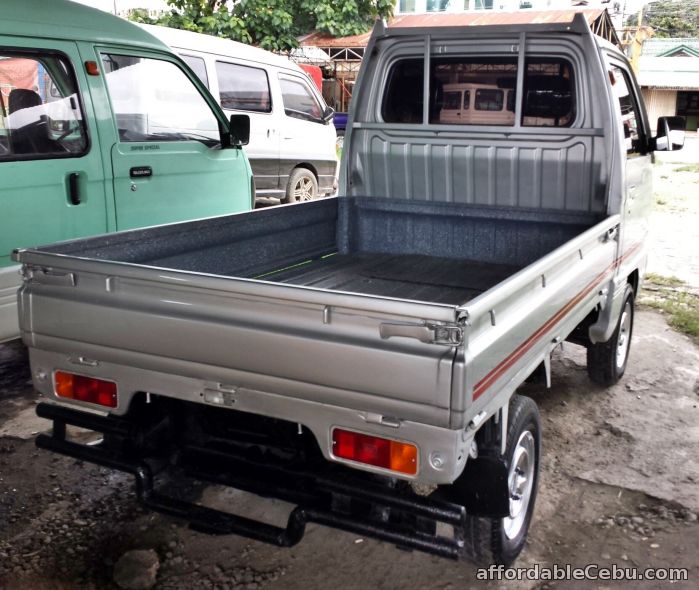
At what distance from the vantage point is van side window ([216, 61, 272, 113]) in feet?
28.4

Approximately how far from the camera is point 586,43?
3959mm

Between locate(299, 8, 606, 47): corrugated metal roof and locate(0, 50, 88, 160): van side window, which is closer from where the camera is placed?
locate(0, 50, 88, 160): van side window

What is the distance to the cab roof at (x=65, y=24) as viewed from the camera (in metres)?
4.10

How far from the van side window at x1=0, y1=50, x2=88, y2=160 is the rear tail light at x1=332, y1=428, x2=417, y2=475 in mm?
2762

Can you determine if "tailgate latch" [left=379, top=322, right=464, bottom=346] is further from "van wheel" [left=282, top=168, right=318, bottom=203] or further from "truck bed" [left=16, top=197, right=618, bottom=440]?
"van wheel" [left=282, top=168, right=318, bottom=203]

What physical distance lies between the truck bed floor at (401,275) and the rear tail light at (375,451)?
55.4 inches

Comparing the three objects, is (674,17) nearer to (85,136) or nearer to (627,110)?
(627,110)

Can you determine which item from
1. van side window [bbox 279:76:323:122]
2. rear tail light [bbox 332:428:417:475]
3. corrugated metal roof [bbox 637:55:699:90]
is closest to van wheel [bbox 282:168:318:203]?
van side window [bbox 279:76:323:122]

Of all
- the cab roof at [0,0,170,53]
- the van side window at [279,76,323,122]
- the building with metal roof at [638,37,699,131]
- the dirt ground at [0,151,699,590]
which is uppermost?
the building with metal roof at [638,37,699,131]

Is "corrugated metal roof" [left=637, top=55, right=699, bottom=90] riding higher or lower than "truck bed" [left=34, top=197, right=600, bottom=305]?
higher

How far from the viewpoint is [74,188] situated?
4406 millimetres

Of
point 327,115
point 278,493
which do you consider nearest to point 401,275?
point 278,493

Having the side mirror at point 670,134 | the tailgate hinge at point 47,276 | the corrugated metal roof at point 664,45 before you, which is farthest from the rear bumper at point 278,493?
the corrugated metal roof at point 664,45

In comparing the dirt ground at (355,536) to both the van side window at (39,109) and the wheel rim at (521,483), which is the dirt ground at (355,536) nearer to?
the wheel rim at (521,483)
